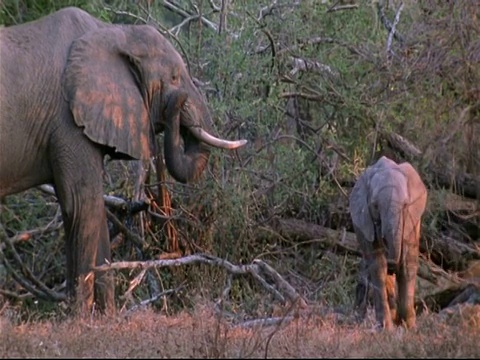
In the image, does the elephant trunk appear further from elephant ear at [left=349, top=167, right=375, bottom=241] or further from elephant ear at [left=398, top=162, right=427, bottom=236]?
elephant ear at [left=398, top=162, right=427, bottom=236]

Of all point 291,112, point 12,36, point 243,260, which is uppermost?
point 12,36

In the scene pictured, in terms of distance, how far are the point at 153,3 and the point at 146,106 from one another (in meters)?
3.53

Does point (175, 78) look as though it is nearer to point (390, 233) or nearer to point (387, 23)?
point (390, 233)

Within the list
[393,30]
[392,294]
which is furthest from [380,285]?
[393,30]

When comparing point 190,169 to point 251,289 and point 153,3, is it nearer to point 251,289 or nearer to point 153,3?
point 251,289

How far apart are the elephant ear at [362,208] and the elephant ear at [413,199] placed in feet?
1.08

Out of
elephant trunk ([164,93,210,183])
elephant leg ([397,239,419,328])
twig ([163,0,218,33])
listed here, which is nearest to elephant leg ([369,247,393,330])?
elephant leg ([397,239,419,328])

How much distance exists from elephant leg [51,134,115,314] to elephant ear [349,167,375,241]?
226 cm

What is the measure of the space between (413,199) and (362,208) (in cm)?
48

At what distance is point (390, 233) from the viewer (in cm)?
1024

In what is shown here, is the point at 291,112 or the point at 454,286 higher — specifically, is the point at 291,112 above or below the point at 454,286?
above

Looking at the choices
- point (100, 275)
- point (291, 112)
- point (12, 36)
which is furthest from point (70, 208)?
point (291, 112)

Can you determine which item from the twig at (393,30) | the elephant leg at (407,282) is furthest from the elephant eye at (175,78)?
the twig at (393,30)

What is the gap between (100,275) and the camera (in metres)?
9.91
